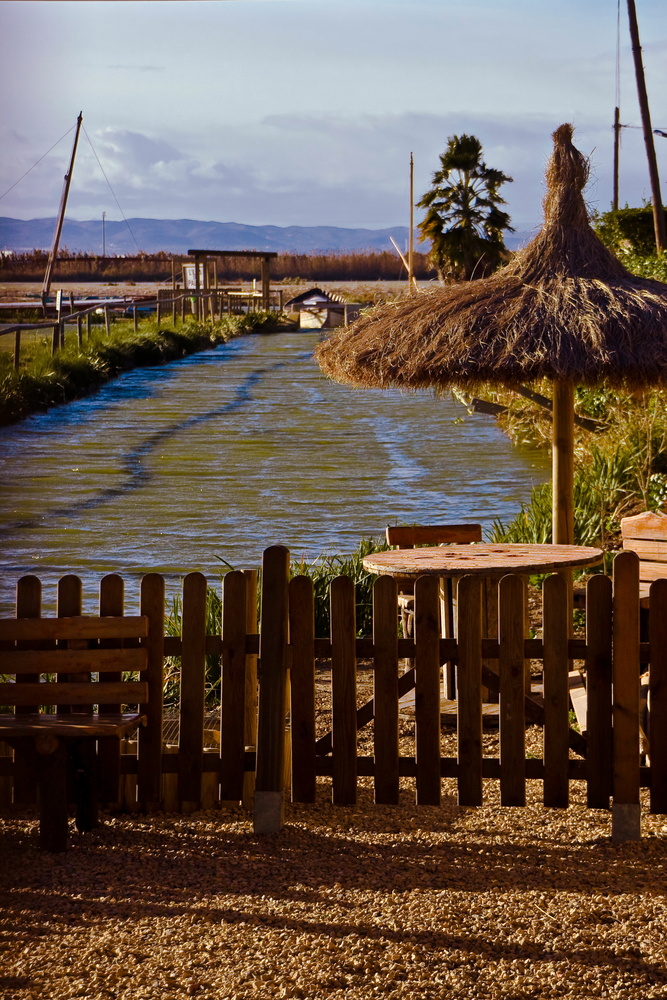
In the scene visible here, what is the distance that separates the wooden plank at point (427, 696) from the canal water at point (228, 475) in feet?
9.63

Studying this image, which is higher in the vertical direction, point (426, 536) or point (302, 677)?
point (426, 536)

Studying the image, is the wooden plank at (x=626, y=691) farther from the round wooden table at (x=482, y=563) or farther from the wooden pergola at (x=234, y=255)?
the wooden pergola at (x=234, y=255)

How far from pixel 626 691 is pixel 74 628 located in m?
1.80

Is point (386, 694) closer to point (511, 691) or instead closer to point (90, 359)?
point (511, 691)

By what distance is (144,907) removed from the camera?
3.09 metres

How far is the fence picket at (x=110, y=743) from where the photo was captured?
3.79 meters

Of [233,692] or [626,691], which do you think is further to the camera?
[233,692]

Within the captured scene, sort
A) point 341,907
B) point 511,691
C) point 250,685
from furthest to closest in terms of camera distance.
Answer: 1. point 250,685
2. point 511,691
3. point 341,907

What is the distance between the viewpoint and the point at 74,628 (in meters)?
3.73

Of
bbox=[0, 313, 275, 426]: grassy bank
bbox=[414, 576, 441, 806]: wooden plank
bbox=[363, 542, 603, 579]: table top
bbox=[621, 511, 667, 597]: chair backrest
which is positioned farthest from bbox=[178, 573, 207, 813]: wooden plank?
bbox=[0, 313, 275, 426]: grassy bank

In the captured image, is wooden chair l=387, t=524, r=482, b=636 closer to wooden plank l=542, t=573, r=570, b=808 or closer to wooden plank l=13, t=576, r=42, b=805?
wooden plank l=542, t=573, r=570, b=808

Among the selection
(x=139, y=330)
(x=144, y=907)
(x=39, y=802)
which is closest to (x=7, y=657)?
(x=39, y=802)

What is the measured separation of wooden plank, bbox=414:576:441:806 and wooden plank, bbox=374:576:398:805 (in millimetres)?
75

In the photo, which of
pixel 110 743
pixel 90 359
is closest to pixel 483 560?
pixel 110 743
